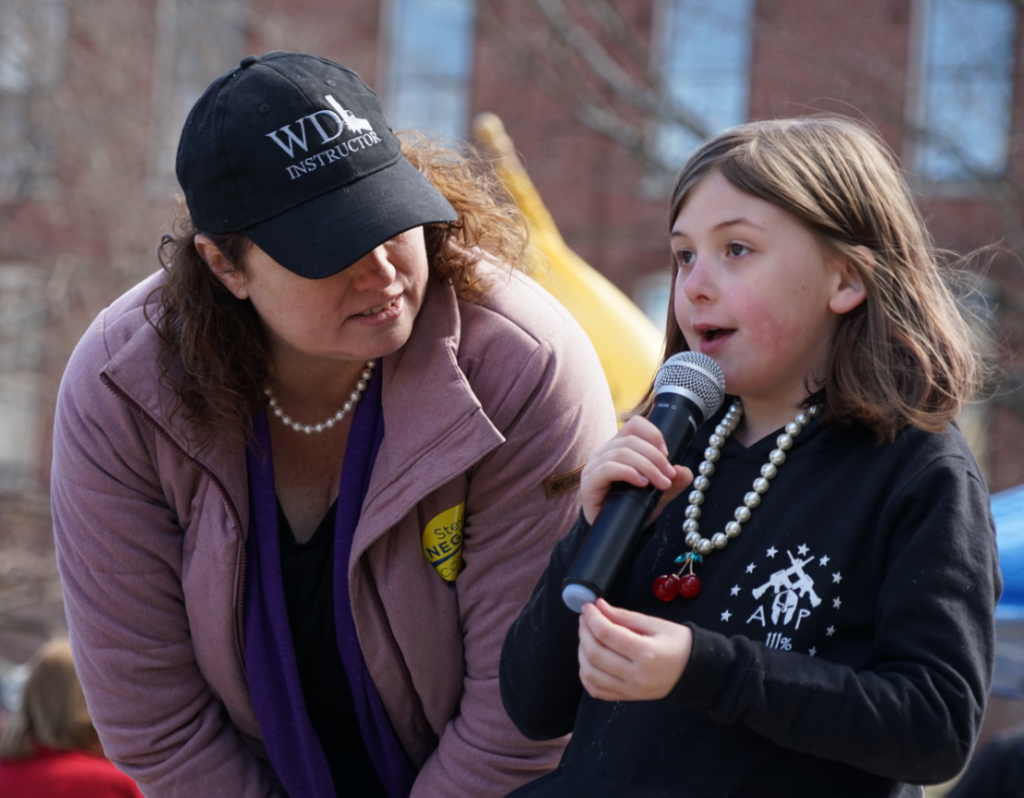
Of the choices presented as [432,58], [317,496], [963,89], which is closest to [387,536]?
[317,496]

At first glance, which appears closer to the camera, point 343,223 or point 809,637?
point 809,637

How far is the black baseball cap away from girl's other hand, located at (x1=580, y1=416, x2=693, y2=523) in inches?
23.9

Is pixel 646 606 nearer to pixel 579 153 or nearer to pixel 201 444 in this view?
pixel 201 444

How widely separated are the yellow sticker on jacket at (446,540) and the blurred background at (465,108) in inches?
254

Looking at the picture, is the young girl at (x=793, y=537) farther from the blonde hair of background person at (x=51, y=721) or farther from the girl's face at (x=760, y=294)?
the blonde hair of background person at (x=51, y=721)

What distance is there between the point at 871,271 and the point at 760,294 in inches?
6.7

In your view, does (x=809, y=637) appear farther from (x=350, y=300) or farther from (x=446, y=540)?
(x=350, y=300)

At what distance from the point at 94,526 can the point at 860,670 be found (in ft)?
4.73

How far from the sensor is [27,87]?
10914 mm

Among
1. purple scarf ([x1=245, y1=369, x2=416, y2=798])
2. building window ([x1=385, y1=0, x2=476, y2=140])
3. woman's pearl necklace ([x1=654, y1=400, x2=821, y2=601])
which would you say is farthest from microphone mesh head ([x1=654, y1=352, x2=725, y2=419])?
building window ([x1=385, y1=0, x2=476, y2=140])

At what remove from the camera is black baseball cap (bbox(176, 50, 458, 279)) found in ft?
6.64

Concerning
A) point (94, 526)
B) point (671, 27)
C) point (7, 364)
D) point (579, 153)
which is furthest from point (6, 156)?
point (94, 526)

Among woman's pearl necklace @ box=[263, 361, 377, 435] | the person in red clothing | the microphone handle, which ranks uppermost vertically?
the microphone handle

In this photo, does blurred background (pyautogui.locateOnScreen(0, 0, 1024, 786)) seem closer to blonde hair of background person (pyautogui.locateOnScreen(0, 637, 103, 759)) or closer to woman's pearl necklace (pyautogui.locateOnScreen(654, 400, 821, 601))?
blonde hair of background person (pyautogui.locateOnScreen(0, 637, 103, 759))
